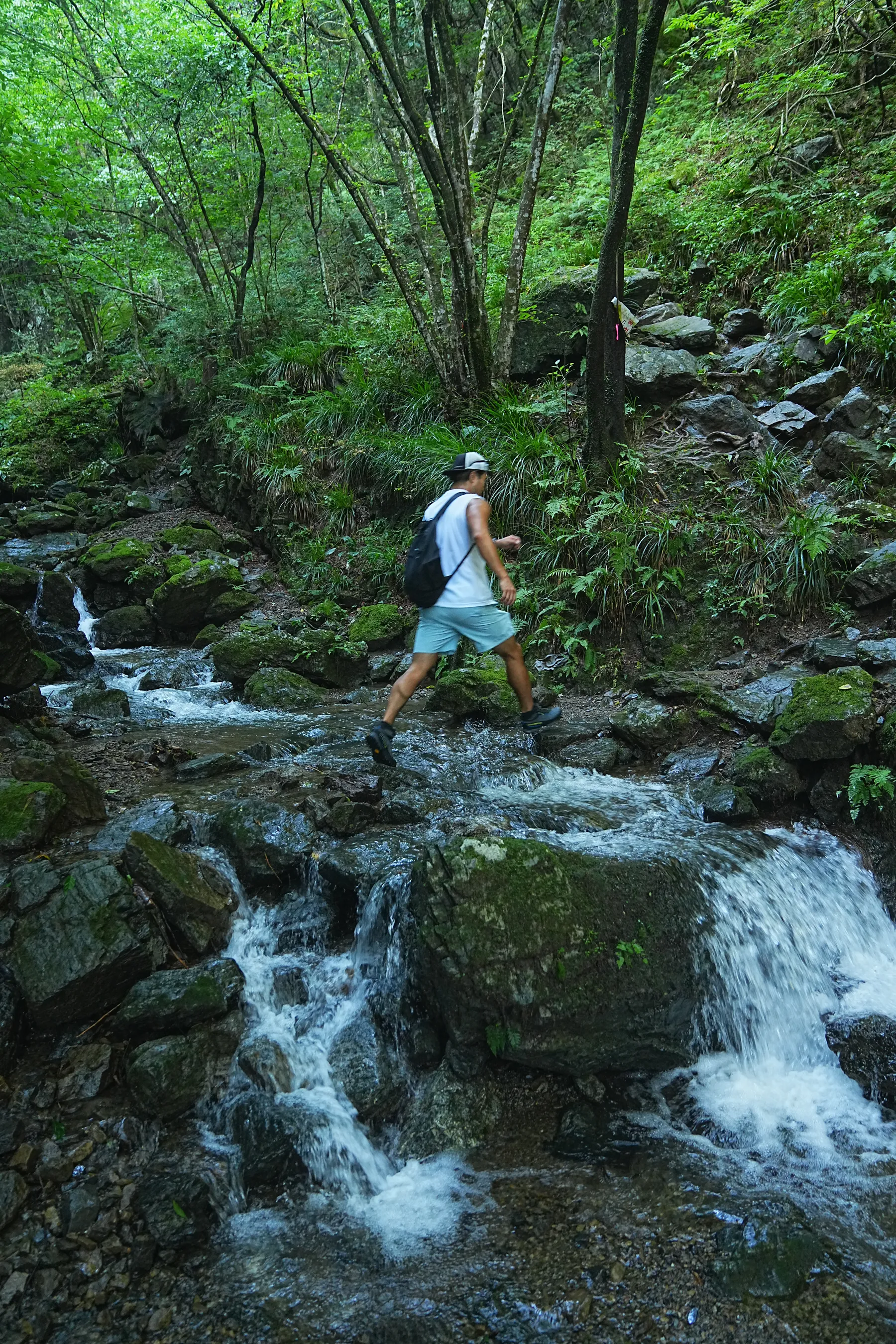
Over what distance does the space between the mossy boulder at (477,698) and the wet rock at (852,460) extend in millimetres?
4076

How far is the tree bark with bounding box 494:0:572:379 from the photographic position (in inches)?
342

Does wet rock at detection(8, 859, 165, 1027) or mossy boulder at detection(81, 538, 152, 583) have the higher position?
mossy boulder at detection(81, 538, 152, 583)

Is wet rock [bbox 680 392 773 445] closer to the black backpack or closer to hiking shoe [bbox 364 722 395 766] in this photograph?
the black backpack

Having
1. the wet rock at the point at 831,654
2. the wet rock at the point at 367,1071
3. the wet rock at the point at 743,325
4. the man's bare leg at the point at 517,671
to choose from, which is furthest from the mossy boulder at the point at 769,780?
the wet rock at the point at 743,325

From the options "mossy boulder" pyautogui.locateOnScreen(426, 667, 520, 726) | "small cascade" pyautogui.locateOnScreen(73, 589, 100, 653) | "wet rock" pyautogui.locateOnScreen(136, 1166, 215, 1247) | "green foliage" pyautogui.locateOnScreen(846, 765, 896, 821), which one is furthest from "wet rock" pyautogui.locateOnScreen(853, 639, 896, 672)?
"small cascade" pyautogui.locateOnScreen(73, 589, 100, 653)

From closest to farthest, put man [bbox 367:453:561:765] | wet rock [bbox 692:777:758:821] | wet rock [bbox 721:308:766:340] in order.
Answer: wet rock [bbox 692:777:758:821] → man [bbox 367:453:561:765] → wet rock [bbox 721:308:766:340]

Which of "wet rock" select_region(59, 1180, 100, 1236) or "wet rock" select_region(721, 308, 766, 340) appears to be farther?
"wet rock" select_region(721, 308, 766, 340)

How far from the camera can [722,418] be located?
881 centimetres

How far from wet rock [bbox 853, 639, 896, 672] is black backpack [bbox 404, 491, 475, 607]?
3.23 m

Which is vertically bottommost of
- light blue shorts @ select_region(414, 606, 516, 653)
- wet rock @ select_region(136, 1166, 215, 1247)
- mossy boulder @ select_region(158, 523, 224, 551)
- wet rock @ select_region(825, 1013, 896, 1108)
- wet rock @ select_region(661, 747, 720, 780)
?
wet rock @ select_region(825, 1013, 896, 1108)

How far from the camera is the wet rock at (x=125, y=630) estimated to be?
1059cm

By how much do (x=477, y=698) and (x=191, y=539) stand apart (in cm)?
773

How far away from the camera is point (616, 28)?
758cm

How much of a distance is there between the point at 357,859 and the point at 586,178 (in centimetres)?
1484
